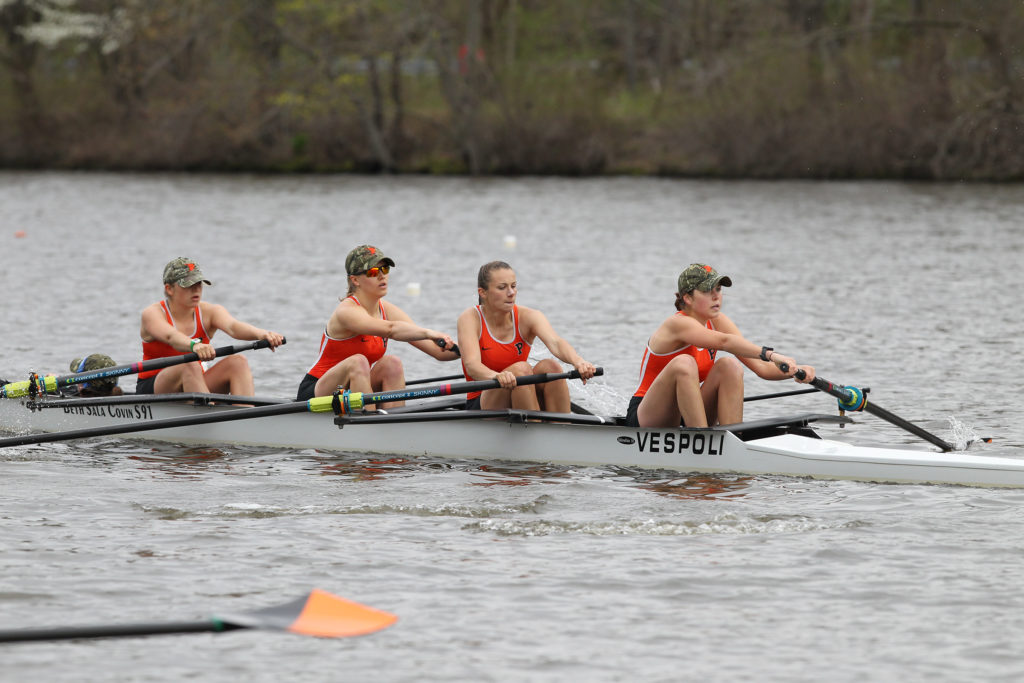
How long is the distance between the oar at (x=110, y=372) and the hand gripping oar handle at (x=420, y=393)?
33.7 inches

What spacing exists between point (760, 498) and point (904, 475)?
3.16 ft

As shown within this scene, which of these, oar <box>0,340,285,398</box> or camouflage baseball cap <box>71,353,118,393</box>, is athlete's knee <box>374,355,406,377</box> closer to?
oar <box>0,340,285,398</box>

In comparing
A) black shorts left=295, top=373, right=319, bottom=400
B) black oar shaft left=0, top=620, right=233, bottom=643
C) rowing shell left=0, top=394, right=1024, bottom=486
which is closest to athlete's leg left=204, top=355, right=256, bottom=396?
rowing shell left=0, top=394, right=1024, bottom=486

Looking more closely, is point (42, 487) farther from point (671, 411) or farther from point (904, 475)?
point (904, 475)

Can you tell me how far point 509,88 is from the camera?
38.5m

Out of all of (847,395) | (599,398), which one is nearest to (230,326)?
(599,398)

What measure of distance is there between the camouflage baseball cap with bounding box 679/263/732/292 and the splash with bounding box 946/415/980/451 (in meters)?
2.19

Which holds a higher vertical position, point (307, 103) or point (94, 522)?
point (307, 103)

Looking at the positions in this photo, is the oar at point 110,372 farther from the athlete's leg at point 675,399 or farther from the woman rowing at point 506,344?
the athlete's leg at point 675,399

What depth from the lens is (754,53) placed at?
117ft

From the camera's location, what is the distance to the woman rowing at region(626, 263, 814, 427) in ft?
28.0

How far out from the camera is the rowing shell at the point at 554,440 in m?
8.52

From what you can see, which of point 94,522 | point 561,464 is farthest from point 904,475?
point 94,522

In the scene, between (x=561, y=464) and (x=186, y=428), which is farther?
(x=186, y=428)
